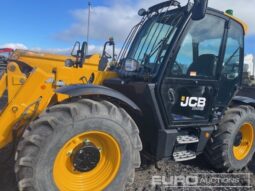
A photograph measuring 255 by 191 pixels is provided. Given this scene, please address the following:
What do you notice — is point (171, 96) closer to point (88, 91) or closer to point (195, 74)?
point (195, 74)

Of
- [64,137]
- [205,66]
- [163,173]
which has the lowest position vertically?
[163,173]

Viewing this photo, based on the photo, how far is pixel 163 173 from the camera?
5.19 m

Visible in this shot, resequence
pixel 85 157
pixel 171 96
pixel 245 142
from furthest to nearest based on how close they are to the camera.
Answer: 1. pixel 245 142
2. pixel 171 96
3. pixel 85 157

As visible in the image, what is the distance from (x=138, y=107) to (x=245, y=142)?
2442 mm

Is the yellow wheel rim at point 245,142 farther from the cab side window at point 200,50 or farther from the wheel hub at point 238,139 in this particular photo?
the cab side window at point 200,50

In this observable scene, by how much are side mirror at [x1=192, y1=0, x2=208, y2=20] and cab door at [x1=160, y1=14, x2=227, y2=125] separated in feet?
1.15

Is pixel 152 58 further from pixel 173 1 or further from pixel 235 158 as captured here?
pixel 235 158

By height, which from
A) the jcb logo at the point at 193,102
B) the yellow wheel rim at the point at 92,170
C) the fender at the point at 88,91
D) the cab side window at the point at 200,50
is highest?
the cab side window at the point at 200,50

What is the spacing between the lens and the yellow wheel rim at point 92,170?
389 cm

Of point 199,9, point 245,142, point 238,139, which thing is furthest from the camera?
point 245,142

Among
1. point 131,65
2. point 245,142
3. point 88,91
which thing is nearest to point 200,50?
point 131,65

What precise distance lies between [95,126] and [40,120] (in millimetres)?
613

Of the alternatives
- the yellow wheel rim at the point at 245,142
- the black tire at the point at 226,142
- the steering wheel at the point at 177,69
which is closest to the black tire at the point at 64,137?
the steering wheel at the point at 177,69

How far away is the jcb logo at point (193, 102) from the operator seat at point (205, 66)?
353mm
